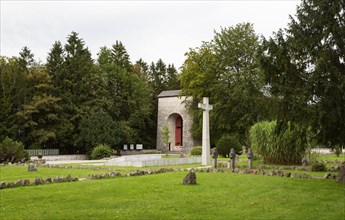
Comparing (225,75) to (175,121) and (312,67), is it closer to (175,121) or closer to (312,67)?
(175,121)

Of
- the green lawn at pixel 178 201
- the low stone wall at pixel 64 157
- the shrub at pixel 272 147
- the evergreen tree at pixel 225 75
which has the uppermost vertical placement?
the evergreen tree at pixel 225 75

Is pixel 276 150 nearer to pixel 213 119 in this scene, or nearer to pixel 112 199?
pixel 112 199

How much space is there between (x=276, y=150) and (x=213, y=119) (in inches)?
691

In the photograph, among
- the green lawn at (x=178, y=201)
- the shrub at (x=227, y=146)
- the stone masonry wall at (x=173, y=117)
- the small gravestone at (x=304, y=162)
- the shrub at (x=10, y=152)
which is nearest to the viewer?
the green lawn at (x=178, y=201)

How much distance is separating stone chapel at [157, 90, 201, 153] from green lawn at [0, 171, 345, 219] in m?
31.5

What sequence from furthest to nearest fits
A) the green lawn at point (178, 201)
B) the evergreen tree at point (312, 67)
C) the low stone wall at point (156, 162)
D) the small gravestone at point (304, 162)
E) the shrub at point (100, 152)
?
1. the shrub at point (100, 152)
2. the low stone wall at point (156, 162)
3. the small gravestone at point (304, 162)
4. the evergreen tree at point (312, 67)
5. the green lawn at point (178, 201)

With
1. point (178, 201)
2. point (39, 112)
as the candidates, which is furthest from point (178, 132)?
point (178, 201)

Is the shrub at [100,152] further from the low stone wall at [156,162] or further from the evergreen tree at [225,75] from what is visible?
the evergreen tree at [225,75]

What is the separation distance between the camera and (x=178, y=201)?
7.61 metres

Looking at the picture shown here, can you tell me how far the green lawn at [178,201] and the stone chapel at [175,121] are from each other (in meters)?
31.5

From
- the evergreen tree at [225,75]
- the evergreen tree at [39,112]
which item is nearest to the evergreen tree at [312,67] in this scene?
the evergreen tree at [225,75]

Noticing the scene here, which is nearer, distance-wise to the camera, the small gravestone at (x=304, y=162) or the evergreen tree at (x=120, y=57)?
the small gravestone at (x=304, y=162)

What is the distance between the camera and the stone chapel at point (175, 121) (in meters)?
42.2

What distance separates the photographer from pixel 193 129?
41031mm
